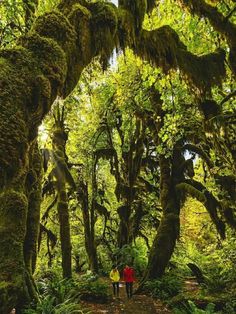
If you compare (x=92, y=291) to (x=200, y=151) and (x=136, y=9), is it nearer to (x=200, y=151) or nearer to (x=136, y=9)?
(x=200, y=151)

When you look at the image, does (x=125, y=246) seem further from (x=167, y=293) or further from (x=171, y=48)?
(x=171, y=48)

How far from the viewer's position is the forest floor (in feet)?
41.4

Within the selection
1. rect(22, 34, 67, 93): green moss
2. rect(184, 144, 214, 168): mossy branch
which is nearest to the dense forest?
rect(22, 34, 67, 93): green moss

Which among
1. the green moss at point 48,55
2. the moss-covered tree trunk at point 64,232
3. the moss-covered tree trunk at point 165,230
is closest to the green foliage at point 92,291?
the moss-covered tree trunk at point 64,232

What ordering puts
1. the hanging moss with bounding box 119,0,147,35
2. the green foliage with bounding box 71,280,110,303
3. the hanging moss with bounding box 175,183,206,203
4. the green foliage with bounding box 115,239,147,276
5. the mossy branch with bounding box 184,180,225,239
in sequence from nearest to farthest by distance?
the hanging moss with bounding box 119,0,147,35
the green foliage with bounding box 71,280,110,303
the hanging moss with bounding box 175,183,206,203
the mossy branch with bounding box 184,180,225,239
the green foliage with bounding box 115,239,147,276

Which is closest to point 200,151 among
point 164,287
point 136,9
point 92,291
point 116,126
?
point 116,126

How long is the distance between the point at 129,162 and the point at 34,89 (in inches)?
670

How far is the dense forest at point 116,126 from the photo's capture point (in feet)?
16.1

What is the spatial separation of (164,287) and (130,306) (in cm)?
324

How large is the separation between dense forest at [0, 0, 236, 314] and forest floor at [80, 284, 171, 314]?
2.8 inches

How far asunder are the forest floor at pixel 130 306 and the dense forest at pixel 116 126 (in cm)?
7

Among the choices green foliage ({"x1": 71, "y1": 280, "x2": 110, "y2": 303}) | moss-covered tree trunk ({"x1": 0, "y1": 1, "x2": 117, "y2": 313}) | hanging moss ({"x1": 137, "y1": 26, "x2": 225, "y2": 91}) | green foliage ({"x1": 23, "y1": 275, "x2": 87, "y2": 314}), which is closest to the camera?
moss-covered tree trunk ({"x1": 0, "y1": 1, "x2": 117, "y2": 313})

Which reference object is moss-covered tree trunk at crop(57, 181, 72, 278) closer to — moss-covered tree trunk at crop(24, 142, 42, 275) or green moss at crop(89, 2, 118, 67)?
moss-covered tree trunk at crop(24, 142, 42, 275)

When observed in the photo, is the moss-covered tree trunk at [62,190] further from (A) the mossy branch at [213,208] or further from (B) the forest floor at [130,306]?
(A) the mossy branch at [213,208]
